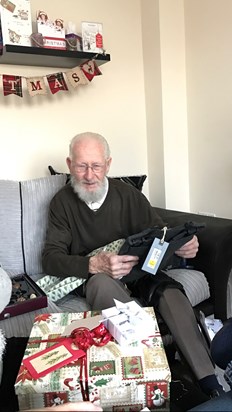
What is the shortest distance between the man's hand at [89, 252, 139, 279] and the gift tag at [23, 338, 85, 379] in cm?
52

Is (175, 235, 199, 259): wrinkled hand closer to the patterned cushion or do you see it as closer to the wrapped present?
the patterned cushion

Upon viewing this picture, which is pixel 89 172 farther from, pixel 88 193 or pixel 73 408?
pixel 73 408

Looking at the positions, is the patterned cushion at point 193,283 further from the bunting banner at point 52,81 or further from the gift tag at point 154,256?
the bunting banner at point 52,81

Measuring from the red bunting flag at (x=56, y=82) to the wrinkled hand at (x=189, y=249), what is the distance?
1135 mm

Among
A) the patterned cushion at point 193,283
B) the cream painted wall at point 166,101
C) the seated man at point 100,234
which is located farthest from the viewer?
the cream painted wall at point 166,101

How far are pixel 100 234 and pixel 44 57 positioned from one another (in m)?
1.05

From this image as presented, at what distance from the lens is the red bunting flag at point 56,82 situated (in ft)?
6.92

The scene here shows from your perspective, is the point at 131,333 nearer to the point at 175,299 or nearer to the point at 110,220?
the point at 175,299

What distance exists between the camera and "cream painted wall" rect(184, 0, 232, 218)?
2.32 metres

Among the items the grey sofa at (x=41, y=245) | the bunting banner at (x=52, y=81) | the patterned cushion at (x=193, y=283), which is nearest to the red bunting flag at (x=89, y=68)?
the bunting banner at (x=52, y=81)

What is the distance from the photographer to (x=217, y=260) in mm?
1741

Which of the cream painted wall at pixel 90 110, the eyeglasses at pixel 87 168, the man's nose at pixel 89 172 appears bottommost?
the man's nose at pixel 89 172

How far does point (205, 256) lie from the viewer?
1.80 meters

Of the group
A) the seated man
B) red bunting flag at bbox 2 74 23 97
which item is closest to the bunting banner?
red bunting flag at bbox 2 74 23 97
